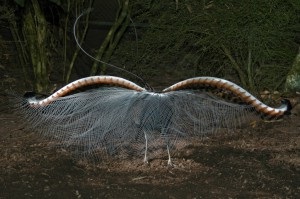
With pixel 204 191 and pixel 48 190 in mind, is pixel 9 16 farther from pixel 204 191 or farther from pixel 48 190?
pixel 204 191

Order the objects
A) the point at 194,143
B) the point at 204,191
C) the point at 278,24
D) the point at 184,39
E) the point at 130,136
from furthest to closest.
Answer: the point at 184,39 → the point at 278,24 → the point at 194,143 → the point at 130,136 → the point at 204,191

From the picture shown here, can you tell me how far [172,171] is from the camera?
16.1 feet

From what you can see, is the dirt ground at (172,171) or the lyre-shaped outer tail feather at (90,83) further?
the lyre-shaped outer tail feather at (90,83)

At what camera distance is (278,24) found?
6.55 m

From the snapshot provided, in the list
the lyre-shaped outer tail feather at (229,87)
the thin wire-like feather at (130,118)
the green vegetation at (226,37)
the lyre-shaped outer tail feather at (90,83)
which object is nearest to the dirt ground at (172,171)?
the thin wire-like feather at (130,118)

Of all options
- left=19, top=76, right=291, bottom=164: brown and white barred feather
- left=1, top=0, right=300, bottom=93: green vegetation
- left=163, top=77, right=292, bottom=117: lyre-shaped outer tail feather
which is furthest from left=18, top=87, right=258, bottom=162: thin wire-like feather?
left=1, top=0, right=300, bottom=93: green vegetation

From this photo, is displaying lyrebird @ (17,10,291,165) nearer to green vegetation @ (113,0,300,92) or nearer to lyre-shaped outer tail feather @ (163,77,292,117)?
lyre-shaped outer tail feather @ (163,77,292,117)

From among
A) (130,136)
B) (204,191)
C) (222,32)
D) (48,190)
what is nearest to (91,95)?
(130,136)

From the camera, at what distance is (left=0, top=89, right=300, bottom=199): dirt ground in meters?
4.50

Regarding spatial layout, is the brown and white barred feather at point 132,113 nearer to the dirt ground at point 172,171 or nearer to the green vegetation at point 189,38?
the dirt ground at point 172,171

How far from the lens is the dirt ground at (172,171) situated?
4.50 meters

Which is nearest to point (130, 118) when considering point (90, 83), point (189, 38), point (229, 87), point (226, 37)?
point (90, 83)

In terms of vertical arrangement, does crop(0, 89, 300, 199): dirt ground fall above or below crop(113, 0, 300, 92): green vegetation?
below

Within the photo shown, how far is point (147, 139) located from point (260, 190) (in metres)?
0.99
